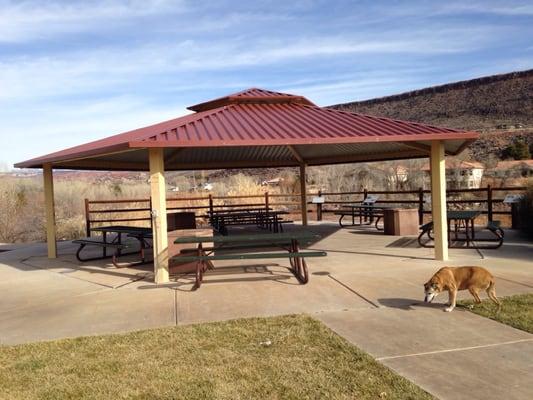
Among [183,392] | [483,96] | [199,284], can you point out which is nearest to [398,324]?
[183,392]

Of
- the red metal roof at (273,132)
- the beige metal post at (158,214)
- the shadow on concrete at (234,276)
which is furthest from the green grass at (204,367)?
the red metal roof at (273,132)

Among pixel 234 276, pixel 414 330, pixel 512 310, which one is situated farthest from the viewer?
pixel 234 276

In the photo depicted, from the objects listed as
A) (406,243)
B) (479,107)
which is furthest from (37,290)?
(479,107)

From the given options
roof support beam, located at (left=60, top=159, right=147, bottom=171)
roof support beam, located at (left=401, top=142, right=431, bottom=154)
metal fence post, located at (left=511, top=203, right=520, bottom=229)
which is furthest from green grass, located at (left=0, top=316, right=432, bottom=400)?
metal fence post, located at (left=511, top=203, right=520, bottom=229)

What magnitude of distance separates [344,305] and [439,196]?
3886 mm

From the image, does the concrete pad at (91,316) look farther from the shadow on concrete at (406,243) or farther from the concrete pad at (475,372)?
the shadow on concrete at (406,243)

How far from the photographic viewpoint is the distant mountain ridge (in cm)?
5781

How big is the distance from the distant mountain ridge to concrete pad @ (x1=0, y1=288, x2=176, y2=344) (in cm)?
5358

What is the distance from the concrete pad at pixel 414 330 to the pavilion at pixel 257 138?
10.7ft

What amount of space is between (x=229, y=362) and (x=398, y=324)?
2010 millimetres

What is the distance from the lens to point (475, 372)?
4.01 meters

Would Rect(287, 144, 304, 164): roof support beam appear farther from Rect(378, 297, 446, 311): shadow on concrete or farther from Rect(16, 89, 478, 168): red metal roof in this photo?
Rect(378, 297, 446, 311): shadow on concrete

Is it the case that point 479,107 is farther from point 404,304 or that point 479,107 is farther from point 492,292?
point 404,304

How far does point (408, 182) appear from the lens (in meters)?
32.9
